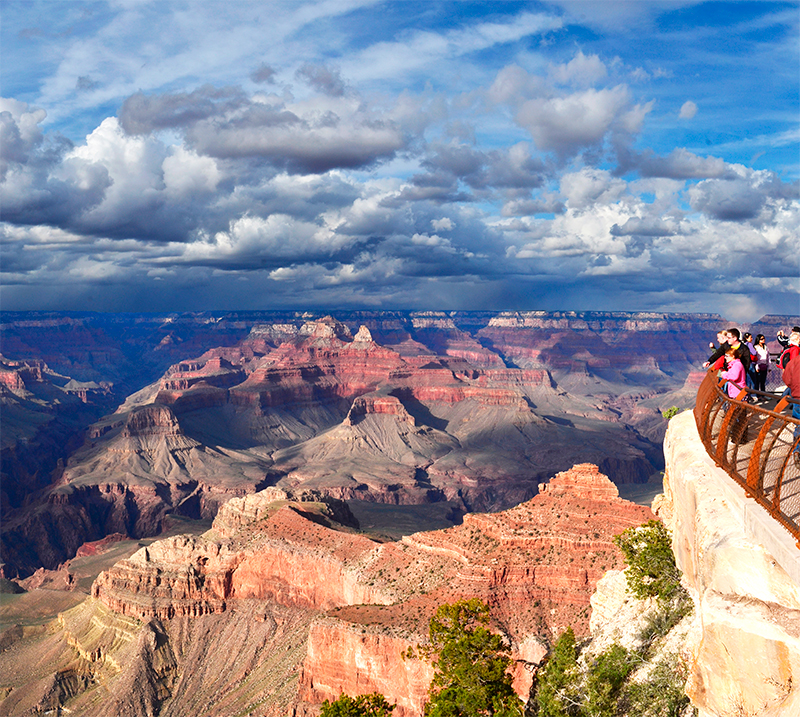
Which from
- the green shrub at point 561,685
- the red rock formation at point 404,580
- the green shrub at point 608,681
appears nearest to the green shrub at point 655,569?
the green shrub at point 608,681

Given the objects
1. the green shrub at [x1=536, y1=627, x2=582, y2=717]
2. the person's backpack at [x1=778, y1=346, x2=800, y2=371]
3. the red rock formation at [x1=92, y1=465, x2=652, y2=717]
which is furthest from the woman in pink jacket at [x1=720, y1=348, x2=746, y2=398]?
the red rock formation at [x1=92, y1=465, x2=652, y2=717]

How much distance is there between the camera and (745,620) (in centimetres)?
1249

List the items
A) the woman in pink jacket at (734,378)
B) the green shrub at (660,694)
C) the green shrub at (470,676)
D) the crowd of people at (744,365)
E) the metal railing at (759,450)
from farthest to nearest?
the green shrub at (470,676) → the woman in pink jacket at (734,378) → the crowd of people at (744,365) → the green shrub at (660,694) → the metal railing at (759,450)

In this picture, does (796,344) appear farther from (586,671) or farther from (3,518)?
(3,518)

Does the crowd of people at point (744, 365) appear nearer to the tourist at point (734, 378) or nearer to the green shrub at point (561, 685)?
the tourist at point (734, 378)

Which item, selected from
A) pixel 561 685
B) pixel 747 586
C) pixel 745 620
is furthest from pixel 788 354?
pixel 745 620

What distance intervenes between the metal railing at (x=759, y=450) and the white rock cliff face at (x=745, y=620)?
465mm

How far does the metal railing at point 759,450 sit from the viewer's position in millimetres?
14203

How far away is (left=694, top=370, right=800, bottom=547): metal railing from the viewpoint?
46.6 ft

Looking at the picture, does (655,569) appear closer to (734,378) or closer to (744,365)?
(734,378)

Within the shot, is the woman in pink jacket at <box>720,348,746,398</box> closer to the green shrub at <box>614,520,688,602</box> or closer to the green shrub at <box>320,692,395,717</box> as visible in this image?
the green shrub at <box>614,520,688,602</box>

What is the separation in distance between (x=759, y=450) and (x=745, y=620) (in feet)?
13.2

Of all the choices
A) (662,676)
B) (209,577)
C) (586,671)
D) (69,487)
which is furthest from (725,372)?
(69,487)

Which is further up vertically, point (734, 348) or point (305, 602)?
point (734, 348)
